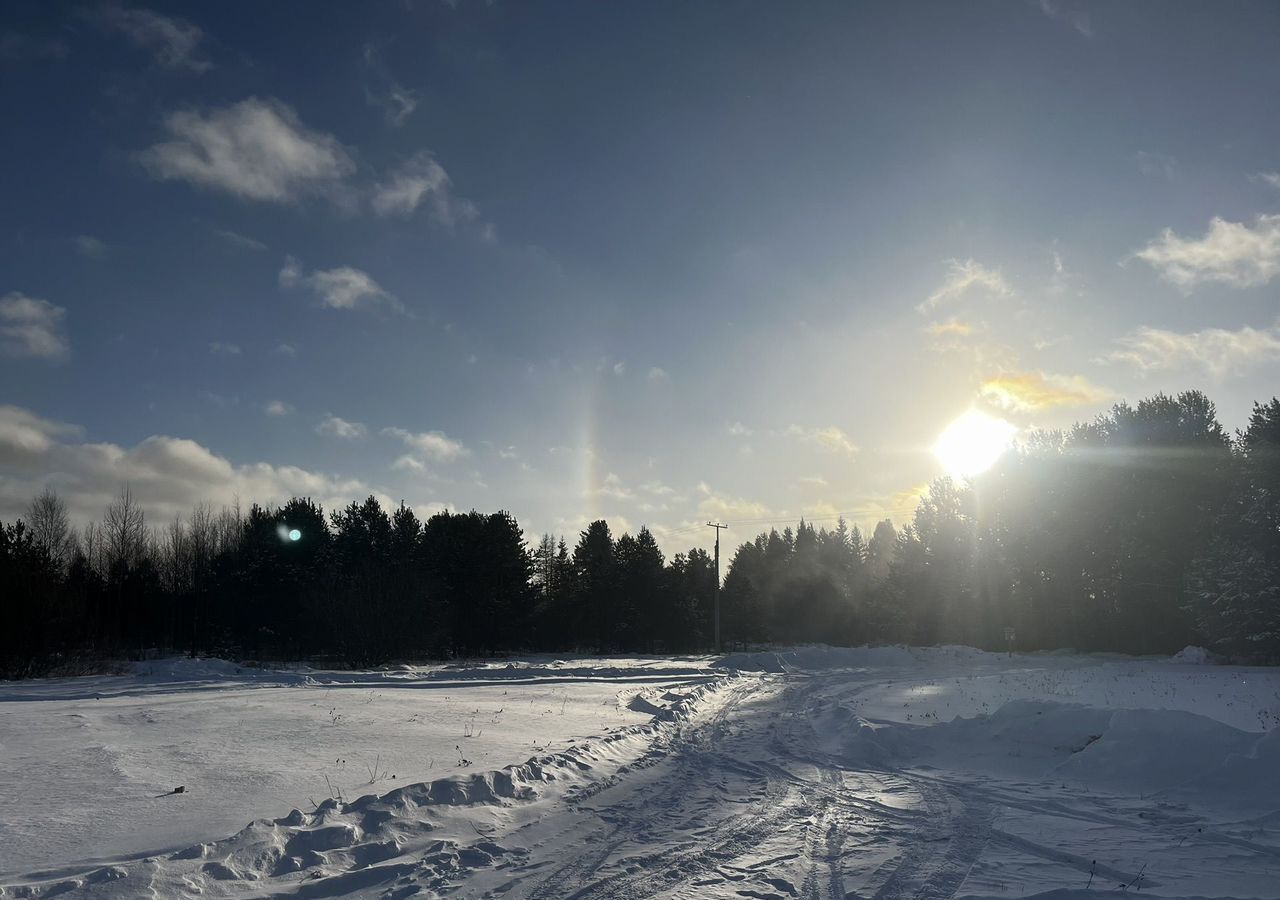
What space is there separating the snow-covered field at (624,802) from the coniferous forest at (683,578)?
24277 mm

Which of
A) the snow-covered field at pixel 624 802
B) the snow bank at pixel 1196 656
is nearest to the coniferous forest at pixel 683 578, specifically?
the snow bank at pixel 1196 656

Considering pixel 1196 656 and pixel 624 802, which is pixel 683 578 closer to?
pixel 1196 656

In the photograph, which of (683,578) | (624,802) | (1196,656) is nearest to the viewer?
(624,802)

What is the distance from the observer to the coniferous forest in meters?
37.3

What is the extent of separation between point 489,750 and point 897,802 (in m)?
5.87

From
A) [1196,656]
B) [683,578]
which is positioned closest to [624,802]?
[1196,656]

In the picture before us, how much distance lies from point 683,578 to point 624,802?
63904 mm

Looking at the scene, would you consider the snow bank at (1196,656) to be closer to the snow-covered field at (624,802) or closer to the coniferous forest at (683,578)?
the coniferous forest at (683,578)

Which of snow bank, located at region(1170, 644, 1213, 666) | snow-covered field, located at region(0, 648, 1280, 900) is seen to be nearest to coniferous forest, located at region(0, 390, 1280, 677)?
snow bank, located at region(1170, 644, 1213, 666)

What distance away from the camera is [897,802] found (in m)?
9.15

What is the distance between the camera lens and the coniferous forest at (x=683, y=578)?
37.3 meters

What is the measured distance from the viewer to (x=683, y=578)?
7200cm

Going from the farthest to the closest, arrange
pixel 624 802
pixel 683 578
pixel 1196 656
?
pixel 683 578 < pixel 1196 656 < pixel 624 802

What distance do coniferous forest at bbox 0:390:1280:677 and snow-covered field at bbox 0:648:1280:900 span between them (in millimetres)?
24277
